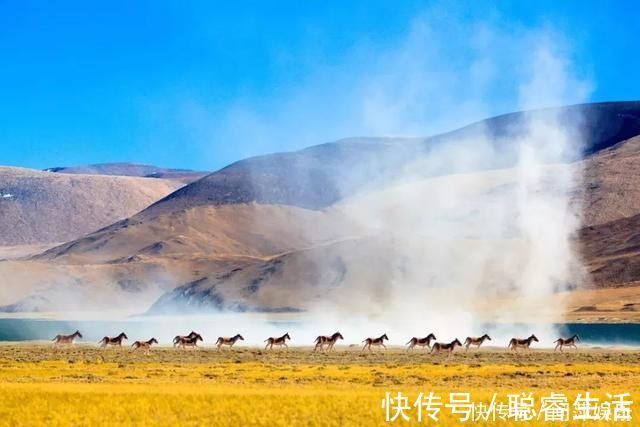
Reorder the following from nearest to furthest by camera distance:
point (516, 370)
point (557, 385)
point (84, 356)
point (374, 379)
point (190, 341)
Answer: point (557, 385), point (374, 379), point (516, 370), point (84, 356), point (190, 341)

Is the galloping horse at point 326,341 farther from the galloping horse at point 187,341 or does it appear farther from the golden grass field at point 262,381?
the galloping horse at point 187,341

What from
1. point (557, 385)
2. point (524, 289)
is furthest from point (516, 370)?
point (524, 289)

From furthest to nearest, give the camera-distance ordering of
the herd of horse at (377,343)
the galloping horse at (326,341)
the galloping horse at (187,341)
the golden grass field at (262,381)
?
the galloping horse at (187,341), the galloping horse at (326,341), the herd of horse at (377,343), the golden grass field at (262,381)

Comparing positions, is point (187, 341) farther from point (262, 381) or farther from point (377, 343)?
point (262, 381)

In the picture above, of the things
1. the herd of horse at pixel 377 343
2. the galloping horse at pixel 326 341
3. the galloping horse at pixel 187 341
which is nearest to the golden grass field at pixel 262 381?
the herd of horse at pixel 377 343

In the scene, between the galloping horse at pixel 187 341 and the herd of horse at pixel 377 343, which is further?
the galloping horse at pixel 187 341

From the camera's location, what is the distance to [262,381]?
4875cm

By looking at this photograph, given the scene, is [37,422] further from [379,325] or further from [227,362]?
[379,325]

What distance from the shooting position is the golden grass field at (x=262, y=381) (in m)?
34.5

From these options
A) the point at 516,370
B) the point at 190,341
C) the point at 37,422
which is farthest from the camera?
the point at 190,341

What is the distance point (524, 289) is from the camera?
17912 centimetres

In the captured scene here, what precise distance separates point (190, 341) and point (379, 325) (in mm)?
48988

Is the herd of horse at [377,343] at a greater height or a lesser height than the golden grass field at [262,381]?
greater

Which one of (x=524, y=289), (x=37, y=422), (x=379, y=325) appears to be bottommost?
(x=37, y=422)
